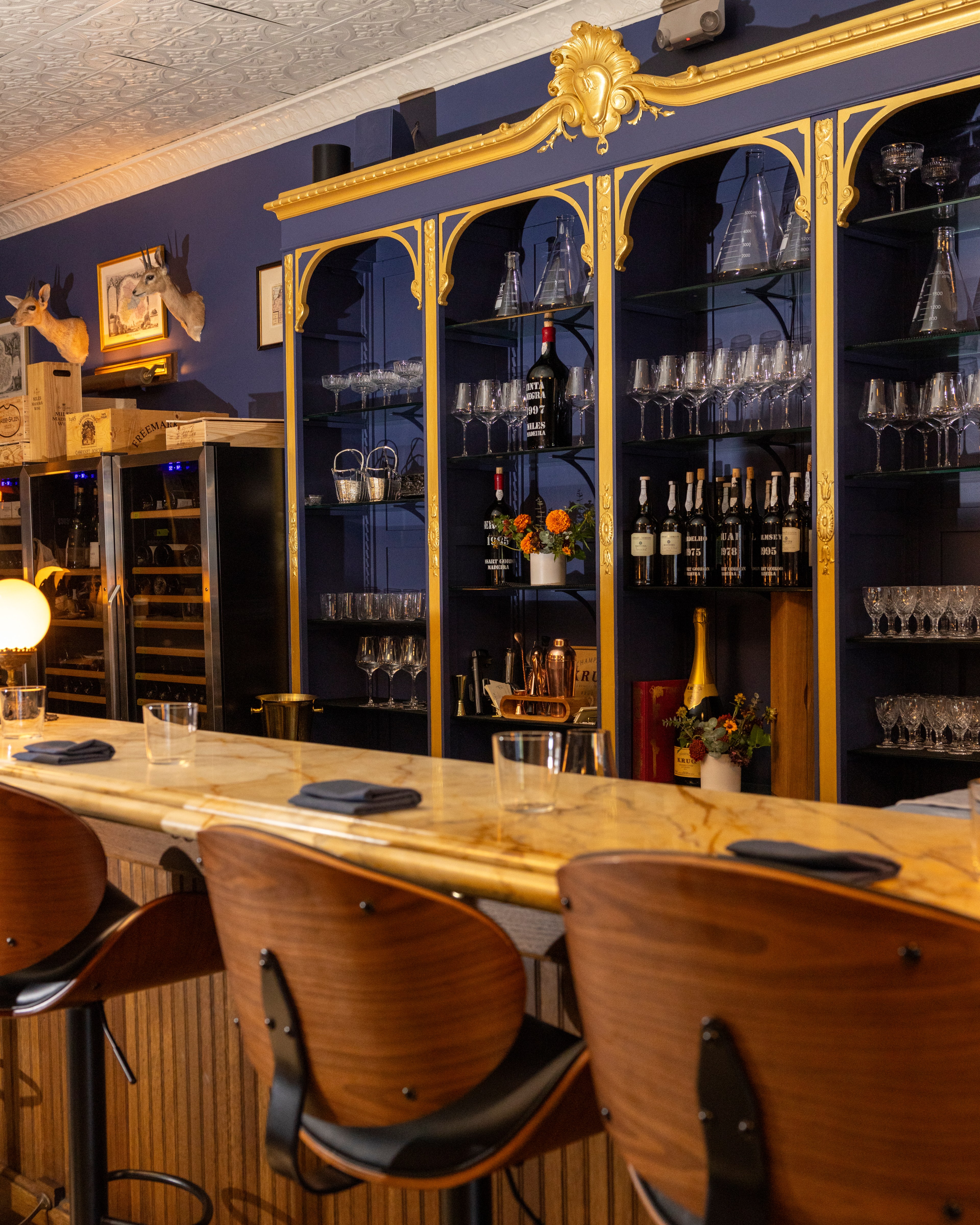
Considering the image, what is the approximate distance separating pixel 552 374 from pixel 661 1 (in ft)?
3.93

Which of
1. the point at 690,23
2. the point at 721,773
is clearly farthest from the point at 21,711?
the point at 690,23

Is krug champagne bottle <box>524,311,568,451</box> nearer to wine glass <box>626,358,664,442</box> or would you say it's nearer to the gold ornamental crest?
wine glass <box>626,358,664,442</box>

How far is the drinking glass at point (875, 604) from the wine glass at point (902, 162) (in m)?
0.95

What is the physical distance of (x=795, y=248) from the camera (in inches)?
133

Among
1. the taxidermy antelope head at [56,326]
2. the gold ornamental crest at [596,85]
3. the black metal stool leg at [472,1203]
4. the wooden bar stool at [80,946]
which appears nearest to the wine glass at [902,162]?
the gold ornamental crest at [596,85]

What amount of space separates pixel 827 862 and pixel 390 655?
327 centimetres

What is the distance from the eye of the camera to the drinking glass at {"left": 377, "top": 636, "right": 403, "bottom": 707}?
4453mm

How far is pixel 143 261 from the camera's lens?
5.90 meters

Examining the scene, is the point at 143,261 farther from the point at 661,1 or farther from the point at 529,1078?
the point at 529,1078

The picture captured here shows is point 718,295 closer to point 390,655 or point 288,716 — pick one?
point 390,655

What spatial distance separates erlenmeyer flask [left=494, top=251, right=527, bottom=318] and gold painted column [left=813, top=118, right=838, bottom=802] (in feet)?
3.84

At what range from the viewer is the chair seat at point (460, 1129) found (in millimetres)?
1320

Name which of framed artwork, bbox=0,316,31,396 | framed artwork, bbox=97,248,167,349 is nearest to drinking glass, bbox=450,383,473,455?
framed artwork, bbox=97,248,167,349

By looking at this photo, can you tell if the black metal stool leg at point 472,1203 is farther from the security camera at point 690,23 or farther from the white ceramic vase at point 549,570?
the security camera at point 690,23
